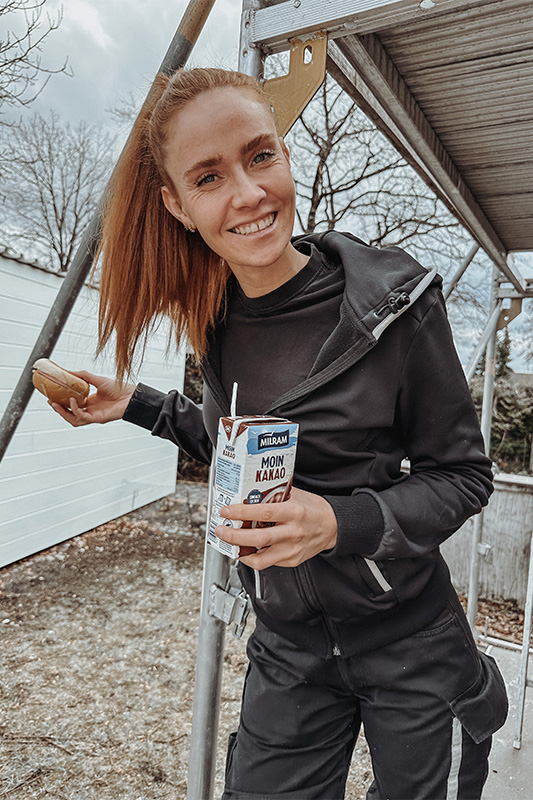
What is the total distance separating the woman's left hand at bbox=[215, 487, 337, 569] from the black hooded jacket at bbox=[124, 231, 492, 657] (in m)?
0.05

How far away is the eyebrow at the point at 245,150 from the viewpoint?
94cm

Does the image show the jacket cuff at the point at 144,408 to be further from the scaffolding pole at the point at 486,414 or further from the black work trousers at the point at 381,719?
the scaffolding pole at the point at 486,414

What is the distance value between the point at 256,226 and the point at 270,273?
11 cm

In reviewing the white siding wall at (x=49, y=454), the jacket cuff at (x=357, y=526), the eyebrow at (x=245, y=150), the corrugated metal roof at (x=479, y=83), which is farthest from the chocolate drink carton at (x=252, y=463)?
the white siding wall at (x=49, y=454)

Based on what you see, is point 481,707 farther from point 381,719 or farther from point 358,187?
point 358,187

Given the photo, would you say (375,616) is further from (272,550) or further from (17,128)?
(17,128)

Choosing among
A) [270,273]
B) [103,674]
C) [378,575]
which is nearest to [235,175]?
[270,273]

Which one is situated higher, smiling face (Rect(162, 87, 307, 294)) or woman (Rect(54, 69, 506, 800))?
smiling face (Rect(162, 87, 307, 294))

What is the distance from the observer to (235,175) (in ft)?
3.08

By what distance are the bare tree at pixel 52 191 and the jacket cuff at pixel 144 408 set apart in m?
3.77

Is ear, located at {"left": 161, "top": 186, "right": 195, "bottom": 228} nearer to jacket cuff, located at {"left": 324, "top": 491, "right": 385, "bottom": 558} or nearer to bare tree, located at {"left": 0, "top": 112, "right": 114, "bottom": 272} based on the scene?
jacket cuff, located at {"left": 324, "top": 491, "right": 385, "bottom": 558}

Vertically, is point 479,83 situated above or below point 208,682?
above

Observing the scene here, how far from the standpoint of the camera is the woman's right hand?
1.36 m

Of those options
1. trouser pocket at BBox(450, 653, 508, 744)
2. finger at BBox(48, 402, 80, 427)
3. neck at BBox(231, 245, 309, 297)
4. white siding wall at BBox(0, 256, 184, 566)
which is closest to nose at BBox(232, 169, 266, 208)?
neck at BBox(231, 245, 309, 297)
